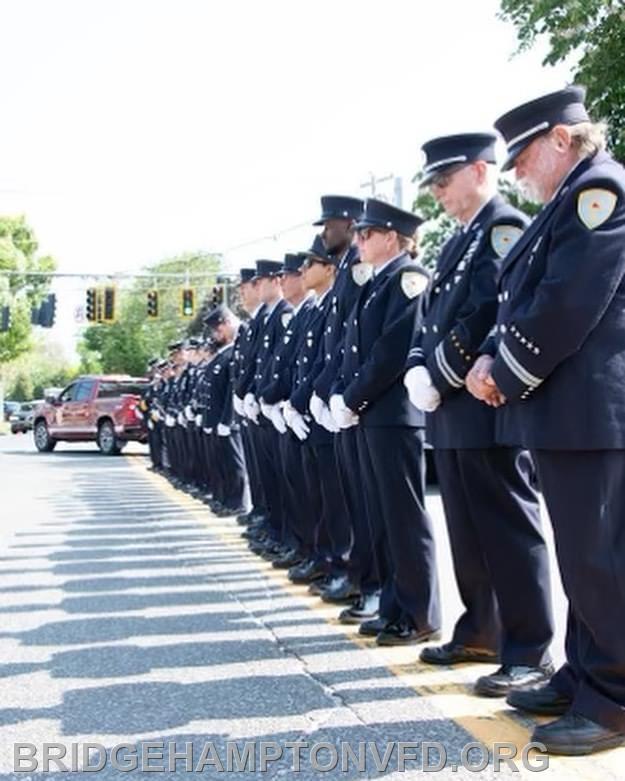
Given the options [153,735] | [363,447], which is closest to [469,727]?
[153,735]

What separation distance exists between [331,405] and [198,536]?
445 cm

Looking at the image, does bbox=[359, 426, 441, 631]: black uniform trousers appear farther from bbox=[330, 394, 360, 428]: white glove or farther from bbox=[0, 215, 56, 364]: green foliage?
bbox=[0, 215, 56, 364]: green foliage

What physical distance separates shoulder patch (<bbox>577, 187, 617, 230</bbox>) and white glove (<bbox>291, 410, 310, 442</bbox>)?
3423 mm

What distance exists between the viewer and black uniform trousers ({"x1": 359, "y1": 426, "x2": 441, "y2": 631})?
516 centimetres

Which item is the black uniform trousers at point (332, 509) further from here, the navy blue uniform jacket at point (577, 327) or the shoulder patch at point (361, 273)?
the navy blue uniform jacket at point (577, 327)

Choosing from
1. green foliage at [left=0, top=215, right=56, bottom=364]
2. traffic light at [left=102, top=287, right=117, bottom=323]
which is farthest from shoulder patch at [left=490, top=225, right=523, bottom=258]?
green foliage at [left=0, top=215, right=56, bottom=364]

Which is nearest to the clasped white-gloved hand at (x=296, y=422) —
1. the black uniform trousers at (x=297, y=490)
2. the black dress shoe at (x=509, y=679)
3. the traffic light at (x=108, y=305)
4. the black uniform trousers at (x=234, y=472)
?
the black uniform trousers at (x=297, y=490)

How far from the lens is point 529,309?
364cm

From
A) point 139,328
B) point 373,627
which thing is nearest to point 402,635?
point 373,627

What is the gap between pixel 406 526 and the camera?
520cm

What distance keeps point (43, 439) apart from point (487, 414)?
80.9ft

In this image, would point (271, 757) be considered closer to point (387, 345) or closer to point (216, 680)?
point (216, 680)

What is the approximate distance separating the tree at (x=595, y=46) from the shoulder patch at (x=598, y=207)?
11.7 meters

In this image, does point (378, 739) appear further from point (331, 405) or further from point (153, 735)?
point (331, 405)
